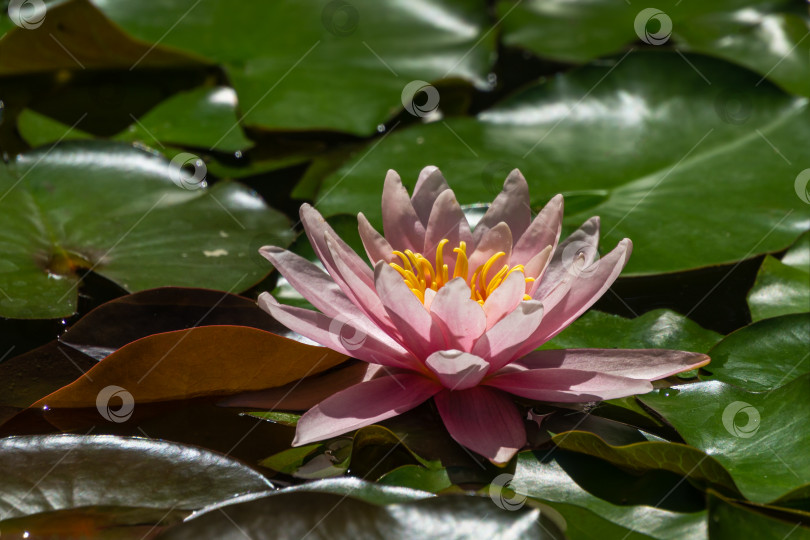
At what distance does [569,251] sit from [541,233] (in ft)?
0.31

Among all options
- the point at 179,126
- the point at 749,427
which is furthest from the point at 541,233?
the point at 179,126

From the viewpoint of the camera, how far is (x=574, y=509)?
1.43 m

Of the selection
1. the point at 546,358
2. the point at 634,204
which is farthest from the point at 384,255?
the point at 634,204

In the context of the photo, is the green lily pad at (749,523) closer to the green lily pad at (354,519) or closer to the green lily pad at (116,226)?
the green lily pad at (354,519)

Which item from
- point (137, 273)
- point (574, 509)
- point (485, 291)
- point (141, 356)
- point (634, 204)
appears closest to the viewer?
point (574, 509)

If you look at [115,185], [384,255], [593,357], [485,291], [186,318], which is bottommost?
[593,357]

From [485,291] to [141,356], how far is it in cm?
81

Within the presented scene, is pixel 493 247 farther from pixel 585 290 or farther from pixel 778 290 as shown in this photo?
pixel 778 290

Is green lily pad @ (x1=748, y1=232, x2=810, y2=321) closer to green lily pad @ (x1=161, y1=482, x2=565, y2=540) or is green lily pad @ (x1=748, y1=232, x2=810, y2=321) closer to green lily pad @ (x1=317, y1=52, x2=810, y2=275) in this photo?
green lily pad @ (x1=317, y1=52, x2=810, y2=275)

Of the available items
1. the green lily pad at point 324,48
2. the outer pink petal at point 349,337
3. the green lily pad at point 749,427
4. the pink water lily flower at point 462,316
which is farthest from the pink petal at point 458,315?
the green lily pad at point 324,48

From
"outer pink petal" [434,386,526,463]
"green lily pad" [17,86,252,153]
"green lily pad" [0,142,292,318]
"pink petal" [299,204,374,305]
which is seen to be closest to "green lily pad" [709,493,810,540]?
"outer pink petal" [434,386,526,463]

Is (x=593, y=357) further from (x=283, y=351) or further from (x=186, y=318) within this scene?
(x=186, y=318)

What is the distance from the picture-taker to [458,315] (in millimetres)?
1533

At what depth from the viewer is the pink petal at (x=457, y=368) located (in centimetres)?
148
